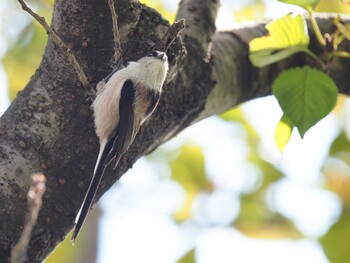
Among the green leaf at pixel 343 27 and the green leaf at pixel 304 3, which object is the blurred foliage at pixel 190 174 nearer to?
the green leaf at pixel 343 27

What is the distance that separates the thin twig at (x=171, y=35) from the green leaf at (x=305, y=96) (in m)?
0.51

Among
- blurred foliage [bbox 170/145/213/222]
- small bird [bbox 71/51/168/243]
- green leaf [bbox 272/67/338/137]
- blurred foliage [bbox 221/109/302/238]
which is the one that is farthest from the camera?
blurred foliage [bbox 170/145/213/222]

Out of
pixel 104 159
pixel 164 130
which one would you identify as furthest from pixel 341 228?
pixel 104 159

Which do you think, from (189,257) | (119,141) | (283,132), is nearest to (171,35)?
(119,141)

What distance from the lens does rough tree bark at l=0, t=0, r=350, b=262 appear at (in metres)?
1.99

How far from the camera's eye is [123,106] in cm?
258

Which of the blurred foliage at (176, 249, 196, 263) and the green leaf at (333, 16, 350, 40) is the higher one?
the green leaf at (333, 16, 350, 40)

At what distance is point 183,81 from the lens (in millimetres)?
2506

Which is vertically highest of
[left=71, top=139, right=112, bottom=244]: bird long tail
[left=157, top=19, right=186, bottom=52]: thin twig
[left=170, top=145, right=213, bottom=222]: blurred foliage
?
[left=157, top=19, right=186, bottom=52]: thin twig

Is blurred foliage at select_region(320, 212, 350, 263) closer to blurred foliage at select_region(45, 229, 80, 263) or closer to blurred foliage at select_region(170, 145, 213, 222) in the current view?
blurred foliage at select_region(45, 229, 80, 263)

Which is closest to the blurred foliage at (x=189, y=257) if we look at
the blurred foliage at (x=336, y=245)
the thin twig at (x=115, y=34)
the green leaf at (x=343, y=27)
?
the blurred foliage at (x=336, y=245)

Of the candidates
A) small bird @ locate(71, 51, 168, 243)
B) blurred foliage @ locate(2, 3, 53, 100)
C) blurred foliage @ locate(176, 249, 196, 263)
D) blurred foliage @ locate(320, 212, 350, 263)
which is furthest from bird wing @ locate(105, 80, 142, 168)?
blurred foliage @ locate(2, 3, 53, 100)

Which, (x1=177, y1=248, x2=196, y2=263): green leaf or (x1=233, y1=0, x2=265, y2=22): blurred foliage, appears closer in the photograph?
(x1=177, y1=248, x2=196, y2=263): green leaf

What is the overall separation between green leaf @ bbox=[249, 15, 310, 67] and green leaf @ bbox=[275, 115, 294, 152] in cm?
24
